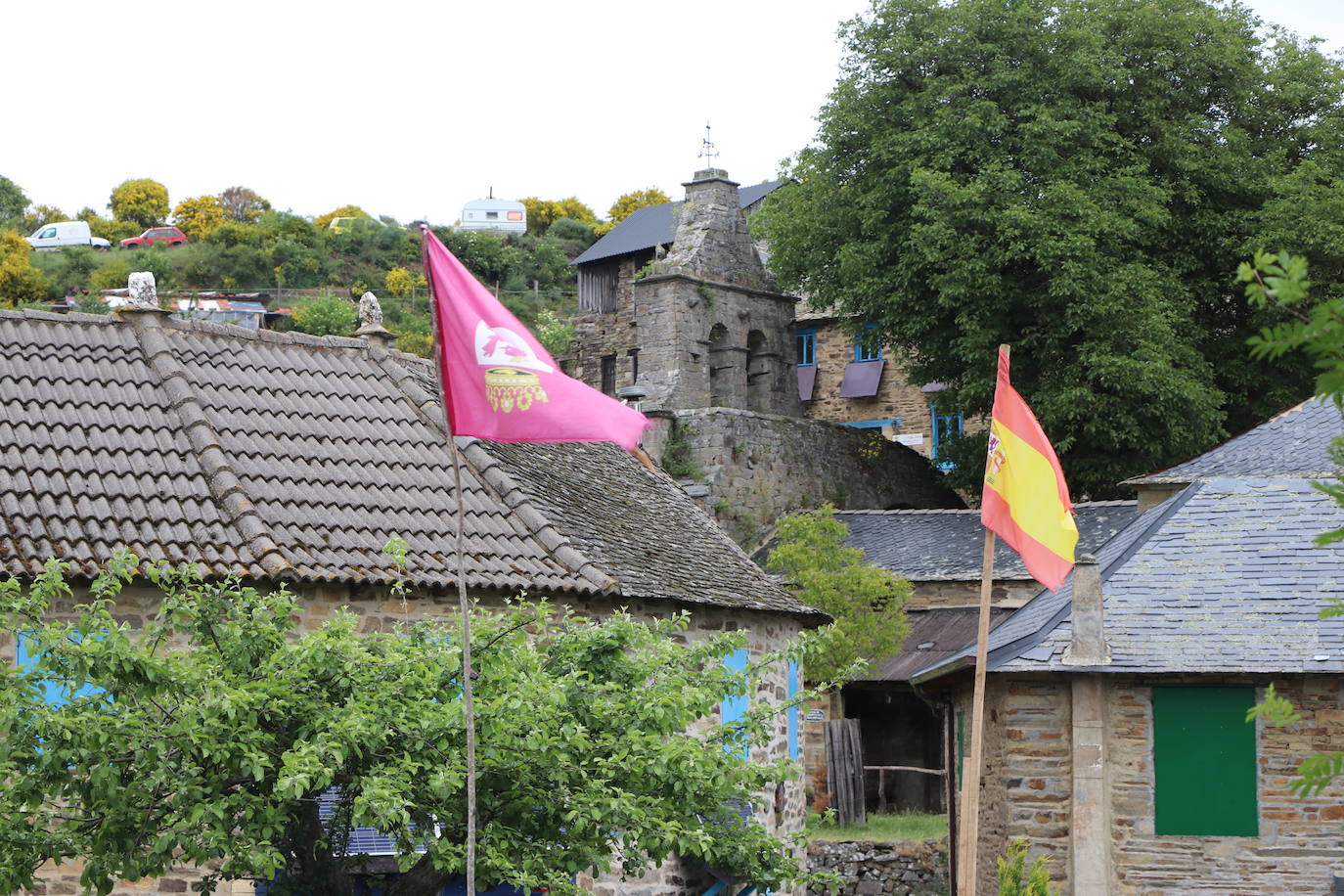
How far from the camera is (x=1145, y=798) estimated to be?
14.9m

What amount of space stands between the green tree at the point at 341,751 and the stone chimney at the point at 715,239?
86.9 ft

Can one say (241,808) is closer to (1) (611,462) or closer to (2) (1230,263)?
(1) (611,462)

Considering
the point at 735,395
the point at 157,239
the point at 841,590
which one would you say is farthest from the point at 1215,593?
the point at 157,239

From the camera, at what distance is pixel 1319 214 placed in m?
28.9

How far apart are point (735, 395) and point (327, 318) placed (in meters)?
22.6

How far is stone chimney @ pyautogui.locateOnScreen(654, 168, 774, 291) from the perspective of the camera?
35156 mm

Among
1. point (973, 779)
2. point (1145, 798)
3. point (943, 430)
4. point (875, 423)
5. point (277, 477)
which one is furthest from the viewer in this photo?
point (875, 423)

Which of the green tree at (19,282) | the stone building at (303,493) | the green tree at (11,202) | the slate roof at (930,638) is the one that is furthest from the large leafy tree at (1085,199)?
the green tree at (11,202)

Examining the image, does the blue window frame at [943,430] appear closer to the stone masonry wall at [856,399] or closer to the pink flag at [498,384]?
the stone masonry wall at [856,399]

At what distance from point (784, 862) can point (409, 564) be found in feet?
17.4

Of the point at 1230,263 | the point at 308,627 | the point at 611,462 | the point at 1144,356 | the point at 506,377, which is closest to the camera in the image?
the point at 506,377

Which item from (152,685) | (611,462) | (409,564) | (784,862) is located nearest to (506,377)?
(152,685)

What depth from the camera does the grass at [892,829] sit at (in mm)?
21531

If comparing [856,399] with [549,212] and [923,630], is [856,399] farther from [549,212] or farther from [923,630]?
[549,212]
